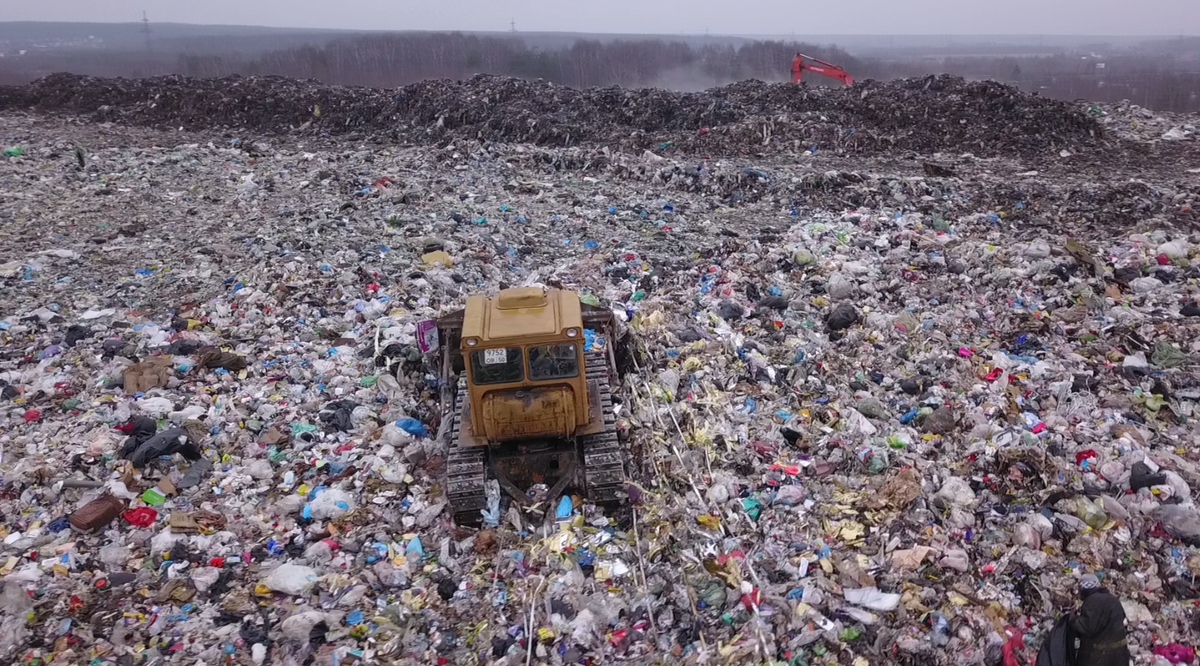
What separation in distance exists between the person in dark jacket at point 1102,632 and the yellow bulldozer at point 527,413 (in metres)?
2.49

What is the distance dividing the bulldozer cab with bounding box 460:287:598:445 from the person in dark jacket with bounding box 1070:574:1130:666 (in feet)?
9.13

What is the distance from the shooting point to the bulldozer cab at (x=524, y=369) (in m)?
4.23

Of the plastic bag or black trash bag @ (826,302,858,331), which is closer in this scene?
the plastic bag

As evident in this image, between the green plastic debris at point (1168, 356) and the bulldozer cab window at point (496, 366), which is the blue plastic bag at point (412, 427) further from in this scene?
the green plastic debris at point (1168, 356)

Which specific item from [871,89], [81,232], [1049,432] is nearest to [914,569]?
[1049,432]

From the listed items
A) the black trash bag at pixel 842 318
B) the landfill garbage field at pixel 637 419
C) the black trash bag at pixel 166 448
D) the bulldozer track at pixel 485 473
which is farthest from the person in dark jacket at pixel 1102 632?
the black trash bag at pixel 166 448

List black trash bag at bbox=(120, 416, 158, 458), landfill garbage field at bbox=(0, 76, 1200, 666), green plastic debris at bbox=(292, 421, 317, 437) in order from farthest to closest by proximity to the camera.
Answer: green plastic debris at bbox=(292, 421, 317, 437), black trash bag at bbox=(120, 416, 158, 458), landfill garbage field at bbox=(0, 76, 1200, 666)

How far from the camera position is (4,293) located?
770cm

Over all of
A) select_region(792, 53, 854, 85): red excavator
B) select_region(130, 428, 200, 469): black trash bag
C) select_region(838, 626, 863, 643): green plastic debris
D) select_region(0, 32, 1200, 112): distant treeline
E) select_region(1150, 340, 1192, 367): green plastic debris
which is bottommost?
select_region(838, 626, 863, 643): green plastic debris

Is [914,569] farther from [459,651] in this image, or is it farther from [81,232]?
[81,232]

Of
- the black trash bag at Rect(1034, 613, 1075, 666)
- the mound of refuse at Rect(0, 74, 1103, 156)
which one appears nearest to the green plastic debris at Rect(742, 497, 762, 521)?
the black trash bag at Rect(1034, 613, 1075, 666)

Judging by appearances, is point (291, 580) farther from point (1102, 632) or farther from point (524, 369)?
point (1102, 632)

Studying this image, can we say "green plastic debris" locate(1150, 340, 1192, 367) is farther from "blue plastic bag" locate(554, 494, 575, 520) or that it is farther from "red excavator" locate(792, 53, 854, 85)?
"red excavator" locate(792, 53, 854, 85)

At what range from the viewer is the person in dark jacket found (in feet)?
10.6
